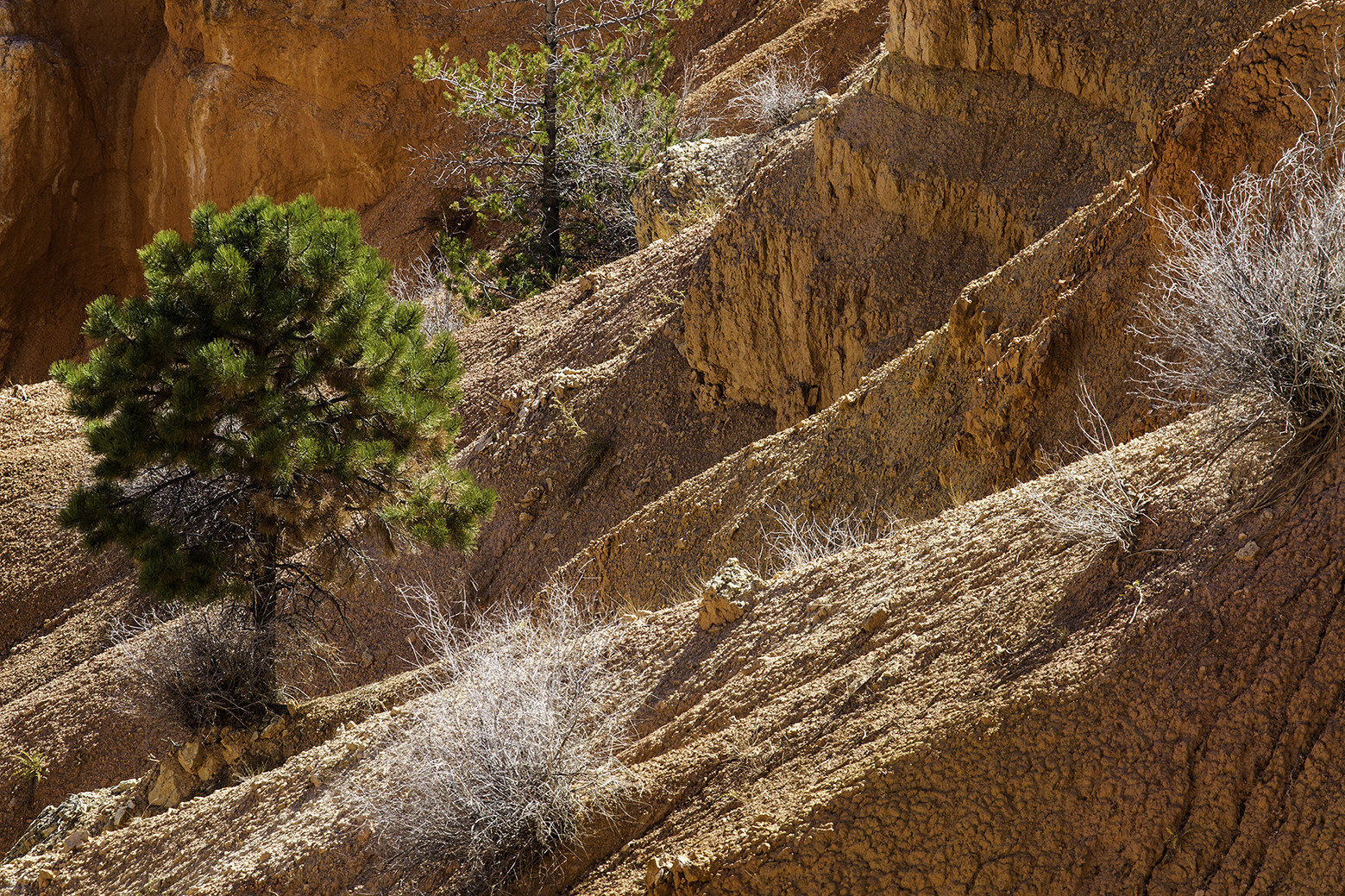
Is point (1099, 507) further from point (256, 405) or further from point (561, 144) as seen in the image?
point (561, 144)

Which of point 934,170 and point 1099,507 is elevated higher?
point 934,170

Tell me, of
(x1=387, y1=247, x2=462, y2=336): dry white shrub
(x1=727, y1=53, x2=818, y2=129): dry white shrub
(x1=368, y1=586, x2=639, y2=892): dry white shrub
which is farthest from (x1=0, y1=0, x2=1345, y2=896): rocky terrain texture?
(x1=727, y1=53, x2=818, y2=129): dry white shrub

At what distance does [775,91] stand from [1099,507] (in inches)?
465

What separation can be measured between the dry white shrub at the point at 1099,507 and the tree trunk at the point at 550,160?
35.9 ft

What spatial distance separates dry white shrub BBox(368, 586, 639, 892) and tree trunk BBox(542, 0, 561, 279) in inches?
411

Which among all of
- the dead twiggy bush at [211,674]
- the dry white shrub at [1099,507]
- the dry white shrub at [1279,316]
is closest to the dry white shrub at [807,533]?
the dry white shrub at [1099,507]

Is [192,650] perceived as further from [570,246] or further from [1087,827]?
[570,246]

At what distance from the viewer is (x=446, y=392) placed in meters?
7.35

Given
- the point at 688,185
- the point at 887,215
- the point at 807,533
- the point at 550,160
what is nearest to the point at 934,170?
the point at 887,215

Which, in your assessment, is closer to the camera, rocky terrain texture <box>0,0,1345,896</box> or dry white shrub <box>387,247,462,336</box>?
rocky terrain texture <box>0,0,1345,896</box>

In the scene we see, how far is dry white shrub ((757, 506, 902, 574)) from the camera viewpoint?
630 centimetres

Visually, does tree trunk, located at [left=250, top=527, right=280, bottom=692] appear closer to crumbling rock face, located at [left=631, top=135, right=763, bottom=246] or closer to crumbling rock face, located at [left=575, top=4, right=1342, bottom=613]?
crumbling rock face, located at [left=575, top=4, right=1342, bottom=613]

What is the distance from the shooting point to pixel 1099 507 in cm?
381

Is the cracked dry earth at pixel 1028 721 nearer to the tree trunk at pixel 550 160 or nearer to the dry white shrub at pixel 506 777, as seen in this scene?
the dry white shrub at pixel 506 777
